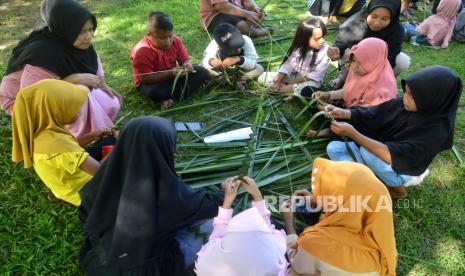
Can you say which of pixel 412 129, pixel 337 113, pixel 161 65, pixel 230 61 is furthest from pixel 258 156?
pixel 161 65

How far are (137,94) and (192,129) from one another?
3.00ft

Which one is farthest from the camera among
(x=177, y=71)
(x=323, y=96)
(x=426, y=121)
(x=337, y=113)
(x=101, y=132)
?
(x=177, y=71)

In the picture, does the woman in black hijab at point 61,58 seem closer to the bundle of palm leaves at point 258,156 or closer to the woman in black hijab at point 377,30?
the bundle of palm leaves at point 258,156

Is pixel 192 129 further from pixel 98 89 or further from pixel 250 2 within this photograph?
pixel 250 2

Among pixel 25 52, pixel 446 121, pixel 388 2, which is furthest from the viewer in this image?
pixel 388 2

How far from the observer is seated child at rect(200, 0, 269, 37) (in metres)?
4.77

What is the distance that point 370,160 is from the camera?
102 inches

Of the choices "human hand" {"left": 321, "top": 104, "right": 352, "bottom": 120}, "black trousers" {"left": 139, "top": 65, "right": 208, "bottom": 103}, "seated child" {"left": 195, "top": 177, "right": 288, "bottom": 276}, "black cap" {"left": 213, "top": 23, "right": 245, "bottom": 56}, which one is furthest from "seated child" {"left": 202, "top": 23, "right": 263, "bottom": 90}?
"seated child" {"left": 195, "top": 177, "right": 288, "bottom": 276}

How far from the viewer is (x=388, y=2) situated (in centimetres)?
336

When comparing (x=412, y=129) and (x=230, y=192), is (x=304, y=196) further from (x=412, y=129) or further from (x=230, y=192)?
(x=412, y=129)

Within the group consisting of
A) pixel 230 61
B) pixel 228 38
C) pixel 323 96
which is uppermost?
pixel 228 38

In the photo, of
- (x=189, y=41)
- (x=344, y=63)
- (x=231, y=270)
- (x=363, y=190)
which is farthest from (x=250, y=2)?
(x=231, y=270)

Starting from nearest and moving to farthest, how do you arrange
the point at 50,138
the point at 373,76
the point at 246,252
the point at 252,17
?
the point at 246,252, the point at 50,138, the point at 373,76, the point at 252,17

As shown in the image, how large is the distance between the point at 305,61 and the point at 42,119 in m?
2.46
